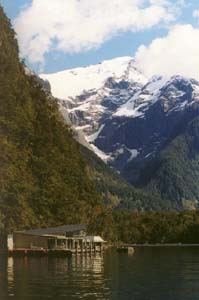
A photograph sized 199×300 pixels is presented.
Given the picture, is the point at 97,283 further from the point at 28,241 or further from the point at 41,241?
the point at 41,241

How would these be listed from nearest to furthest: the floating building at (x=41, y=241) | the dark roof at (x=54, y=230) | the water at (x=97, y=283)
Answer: the water at (x=97, y=283) → the floating building at (x=41, y=241) → the dark roof at (x=54, y=230)

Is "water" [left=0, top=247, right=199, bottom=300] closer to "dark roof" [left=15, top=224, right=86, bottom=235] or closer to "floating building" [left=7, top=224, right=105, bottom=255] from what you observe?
"floating building" [left=7, top=224, right=105, bottom=255]

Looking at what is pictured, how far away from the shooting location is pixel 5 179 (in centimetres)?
18150

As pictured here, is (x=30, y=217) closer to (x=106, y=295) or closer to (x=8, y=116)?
(x=8, y=116)

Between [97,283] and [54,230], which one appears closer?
[97,283]

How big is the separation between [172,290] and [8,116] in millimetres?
117911

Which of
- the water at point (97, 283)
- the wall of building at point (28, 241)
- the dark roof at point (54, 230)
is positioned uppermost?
the dark roof at point (54, 230)

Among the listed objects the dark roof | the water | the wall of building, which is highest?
the dark roof

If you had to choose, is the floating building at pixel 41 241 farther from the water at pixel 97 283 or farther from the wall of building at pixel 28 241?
the water at pixel 97 283

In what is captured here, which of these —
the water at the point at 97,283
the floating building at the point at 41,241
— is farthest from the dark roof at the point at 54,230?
the water at the point at 97,283

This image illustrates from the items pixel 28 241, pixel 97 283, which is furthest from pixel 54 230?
pixel 97 283

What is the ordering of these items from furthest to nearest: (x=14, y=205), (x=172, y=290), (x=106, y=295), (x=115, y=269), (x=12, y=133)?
(x=12, y=133)
(x=14, y=205)
(x=115, y=269)
(x=172, y=290)
(x=106, y=295)

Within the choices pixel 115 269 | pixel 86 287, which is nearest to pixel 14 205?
pixel 115 269

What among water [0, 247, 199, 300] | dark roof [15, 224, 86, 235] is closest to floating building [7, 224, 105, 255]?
dark roof [15, 224, 86, 235]
